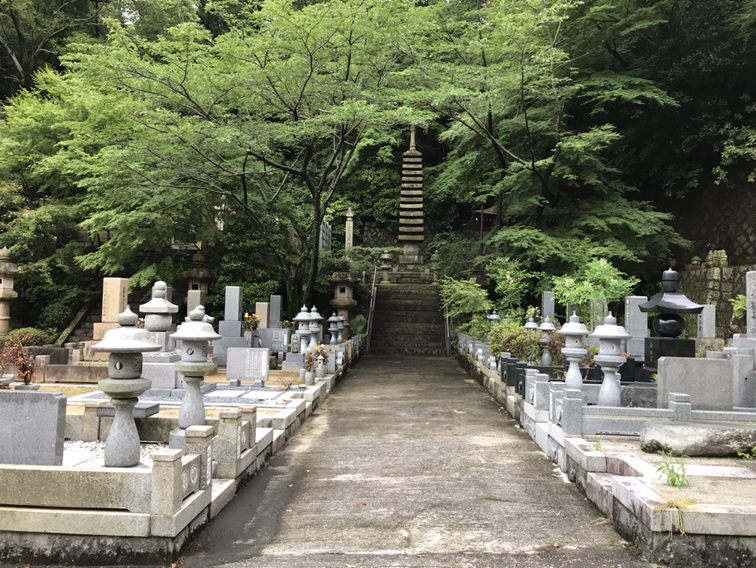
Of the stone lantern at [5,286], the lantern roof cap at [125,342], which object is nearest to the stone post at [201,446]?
the lantern roof cap at [125,342]

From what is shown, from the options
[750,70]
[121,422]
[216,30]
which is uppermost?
[216,30]

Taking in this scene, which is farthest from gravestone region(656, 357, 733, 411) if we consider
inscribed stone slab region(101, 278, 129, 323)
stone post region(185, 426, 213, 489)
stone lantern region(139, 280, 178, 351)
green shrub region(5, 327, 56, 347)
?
green shrub region(5, 327, 56, 347)

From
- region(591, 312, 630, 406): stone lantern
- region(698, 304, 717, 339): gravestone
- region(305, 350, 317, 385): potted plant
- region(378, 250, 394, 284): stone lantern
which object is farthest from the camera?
region(378, 250, 394, 284): stone lantern

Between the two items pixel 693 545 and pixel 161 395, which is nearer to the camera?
pixel 693 545

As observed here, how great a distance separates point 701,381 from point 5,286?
20588mm

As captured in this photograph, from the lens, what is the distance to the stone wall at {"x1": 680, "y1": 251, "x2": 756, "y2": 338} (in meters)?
19.2

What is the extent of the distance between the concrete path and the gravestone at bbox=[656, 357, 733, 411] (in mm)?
1962

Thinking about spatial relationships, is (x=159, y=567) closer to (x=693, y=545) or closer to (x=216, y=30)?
(x=693, y=545)

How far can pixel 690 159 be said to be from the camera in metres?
21.8

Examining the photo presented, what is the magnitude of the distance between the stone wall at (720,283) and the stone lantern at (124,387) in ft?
62.4

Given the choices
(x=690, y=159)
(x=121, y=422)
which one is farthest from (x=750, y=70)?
(x=121, y=422)

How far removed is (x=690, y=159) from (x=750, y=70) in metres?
3.55

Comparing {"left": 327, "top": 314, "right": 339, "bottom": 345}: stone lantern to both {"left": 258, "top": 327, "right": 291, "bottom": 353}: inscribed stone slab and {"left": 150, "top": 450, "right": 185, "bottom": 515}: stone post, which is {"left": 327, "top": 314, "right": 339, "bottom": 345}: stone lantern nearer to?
{"left": 258, "top": 327, "right": 291, "bottom": 353}: inscribed stone slab

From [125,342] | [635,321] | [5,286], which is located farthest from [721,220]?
[5,286]
